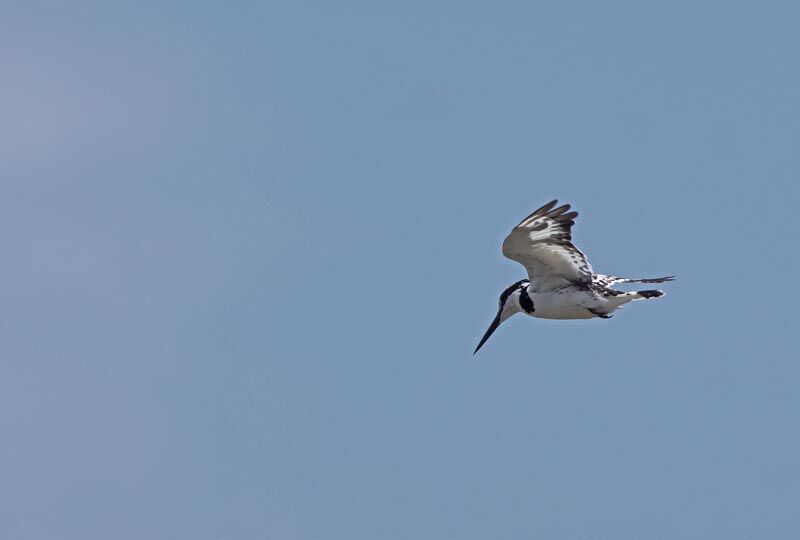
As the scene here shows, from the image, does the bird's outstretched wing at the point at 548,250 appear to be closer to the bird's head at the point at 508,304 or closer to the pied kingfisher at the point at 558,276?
the pied kingfisher at the point at 558,276

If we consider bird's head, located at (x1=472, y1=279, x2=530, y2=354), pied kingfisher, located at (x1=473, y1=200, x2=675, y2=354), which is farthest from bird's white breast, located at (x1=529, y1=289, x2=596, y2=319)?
bird's head, located at (x1=472, y1=279, x2=530, y2=354)

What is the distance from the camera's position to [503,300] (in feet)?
109

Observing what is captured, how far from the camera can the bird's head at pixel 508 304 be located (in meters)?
32.4

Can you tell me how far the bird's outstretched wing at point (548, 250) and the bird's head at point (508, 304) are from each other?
1049 mm

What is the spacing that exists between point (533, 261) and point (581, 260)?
2.51 feet

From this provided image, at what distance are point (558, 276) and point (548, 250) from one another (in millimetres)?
814

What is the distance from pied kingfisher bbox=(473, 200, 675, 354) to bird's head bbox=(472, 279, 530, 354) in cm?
38

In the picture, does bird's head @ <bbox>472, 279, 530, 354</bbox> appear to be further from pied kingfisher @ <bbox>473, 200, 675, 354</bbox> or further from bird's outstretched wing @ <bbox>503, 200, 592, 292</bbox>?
bird's outstretched wing @ <bbox>503, 200, 592, 292</bbox>

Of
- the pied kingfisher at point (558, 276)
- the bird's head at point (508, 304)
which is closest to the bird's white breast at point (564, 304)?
the pied kingfisher at point (558, 276)

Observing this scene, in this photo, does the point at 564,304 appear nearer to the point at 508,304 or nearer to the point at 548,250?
the point at 548,250

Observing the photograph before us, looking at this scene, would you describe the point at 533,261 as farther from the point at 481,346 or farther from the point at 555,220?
the point at 481,346

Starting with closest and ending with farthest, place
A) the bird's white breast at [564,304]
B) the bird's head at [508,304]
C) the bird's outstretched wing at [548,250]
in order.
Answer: the bird's outstretched wing at [548,250] → the bird's white breast at [564,304] → the bird's head at [508,304]

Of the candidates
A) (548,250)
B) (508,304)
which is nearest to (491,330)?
(508,304)

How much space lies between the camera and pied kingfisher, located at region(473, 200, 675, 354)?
29.8 m
